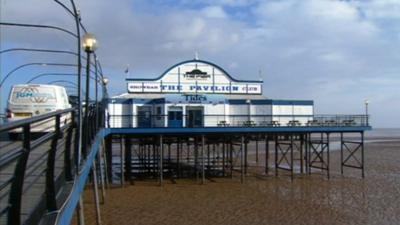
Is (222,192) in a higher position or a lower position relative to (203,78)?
lower

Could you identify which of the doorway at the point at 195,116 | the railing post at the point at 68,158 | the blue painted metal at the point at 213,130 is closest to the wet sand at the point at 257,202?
the blue painted metal at the point at 213,130

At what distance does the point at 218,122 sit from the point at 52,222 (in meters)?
24.3

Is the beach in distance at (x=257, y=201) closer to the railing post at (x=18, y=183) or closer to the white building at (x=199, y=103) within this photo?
the white building at (x=199, y=103)

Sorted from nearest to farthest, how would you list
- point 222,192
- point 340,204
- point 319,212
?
point 319,212 < point 340,204 < point 222,192

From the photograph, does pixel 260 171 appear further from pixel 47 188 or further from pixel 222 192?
pixel 47 188

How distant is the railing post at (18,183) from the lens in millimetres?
3795

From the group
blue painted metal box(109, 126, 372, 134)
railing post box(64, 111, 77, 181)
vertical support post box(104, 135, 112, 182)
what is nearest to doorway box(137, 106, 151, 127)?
blue painted metal box(109, 126, 372, 134)

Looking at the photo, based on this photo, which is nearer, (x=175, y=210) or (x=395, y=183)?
(x=175, y=210)

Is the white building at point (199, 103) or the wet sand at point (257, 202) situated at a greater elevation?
the white building at point (199, 103)

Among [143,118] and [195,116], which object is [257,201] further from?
[143,118]

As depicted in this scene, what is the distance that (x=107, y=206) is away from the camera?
20.1m

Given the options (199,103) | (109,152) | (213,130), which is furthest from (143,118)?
(213,130)

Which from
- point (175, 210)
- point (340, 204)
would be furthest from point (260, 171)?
point (175, 210)

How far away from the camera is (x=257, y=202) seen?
21.5 m
